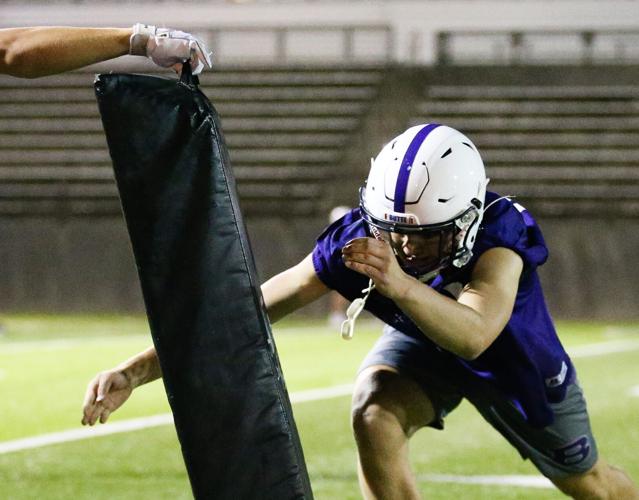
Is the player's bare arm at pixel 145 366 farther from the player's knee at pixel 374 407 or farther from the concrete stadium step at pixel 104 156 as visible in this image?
the concrete stadium step at pixel 104 156

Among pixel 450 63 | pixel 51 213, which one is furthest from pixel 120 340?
pixel 450 63

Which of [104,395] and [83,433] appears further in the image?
[83,433]

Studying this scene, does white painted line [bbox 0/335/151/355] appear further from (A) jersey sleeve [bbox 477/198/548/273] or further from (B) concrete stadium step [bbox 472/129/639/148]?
(B) concrete stadium step [bbox 472/129/639/148]

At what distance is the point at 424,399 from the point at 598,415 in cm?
418

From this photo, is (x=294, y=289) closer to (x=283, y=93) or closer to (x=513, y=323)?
(x=513, y=323)

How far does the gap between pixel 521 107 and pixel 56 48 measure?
17.3 m

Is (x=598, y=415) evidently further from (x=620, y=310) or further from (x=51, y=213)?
(x=51, y=213)

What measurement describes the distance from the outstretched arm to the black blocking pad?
0.31 feet

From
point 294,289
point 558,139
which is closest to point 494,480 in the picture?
point 294,289

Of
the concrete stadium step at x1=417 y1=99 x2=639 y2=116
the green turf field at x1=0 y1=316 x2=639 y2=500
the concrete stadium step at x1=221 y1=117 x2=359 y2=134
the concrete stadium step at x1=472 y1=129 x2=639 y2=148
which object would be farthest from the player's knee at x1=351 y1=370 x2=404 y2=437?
the concrete stadium step at x1=221 y1=117 x2=359 y2=134

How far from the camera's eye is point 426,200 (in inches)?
124

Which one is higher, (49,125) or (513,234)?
(513,234)

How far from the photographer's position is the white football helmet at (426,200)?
3143 millimetres

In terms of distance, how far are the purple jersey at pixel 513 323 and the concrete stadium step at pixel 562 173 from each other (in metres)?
15.7
